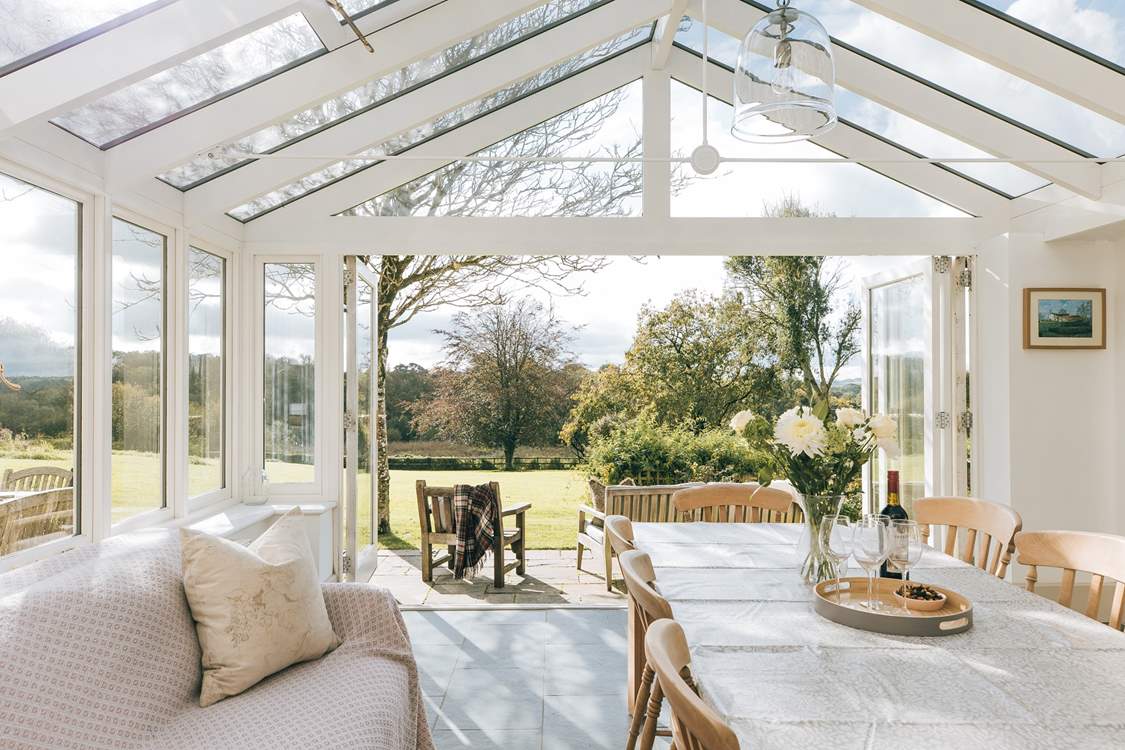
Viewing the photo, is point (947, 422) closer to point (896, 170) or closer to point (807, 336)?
point (896, 170)

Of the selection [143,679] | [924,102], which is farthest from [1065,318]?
[143,679]

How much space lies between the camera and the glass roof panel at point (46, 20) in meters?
2.36

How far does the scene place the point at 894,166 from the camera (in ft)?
15.5

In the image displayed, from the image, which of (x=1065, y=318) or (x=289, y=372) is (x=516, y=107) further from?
(x=1065, y=318)

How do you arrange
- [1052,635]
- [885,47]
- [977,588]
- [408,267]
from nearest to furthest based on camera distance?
[1052,635] < [977,588] < [885,47] < [408,267]

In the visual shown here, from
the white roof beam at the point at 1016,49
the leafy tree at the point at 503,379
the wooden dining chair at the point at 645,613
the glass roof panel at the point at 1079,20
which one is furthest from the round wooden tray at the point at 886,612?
the leafy tree at the point at 503,379

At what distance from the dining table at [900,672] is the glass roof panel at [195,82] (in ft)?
8.96

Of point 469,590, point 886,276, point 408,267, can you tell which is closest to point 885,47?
point 886,276

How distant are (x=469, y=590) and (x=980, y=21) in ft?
14.8

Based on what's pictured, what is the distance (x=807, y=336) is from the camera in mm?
8539

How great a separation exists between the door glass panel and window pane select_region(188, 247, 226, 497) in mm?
4024

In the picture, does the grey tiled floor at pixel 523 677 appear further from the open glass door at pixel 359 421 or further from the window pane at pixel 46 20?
the window pane at pixel 46 20

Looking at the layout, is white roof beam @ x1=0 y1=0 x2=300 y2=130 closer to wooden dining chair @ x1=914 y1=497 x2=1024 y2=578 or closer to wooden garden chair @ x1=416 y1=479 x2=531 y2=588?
wooden dining chair @ x1=914 y1=497 x2=1024 y2=578

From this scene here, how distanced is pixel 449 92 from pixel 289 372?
1.94 m
